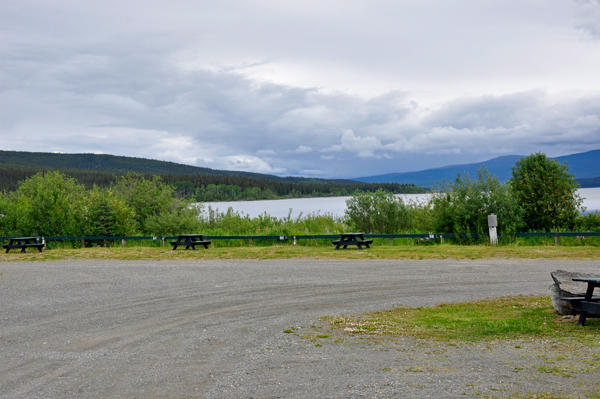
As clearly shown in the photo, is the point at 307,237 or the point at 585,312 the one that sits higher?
the point at 307,237

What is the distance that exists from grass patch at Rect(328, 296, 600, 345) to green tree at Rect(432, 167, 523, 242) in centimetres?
977

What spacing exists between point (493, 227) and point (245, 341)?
12.4 meters

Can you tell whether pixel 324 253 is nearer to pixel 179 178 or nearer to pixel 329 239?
pixel 329 239

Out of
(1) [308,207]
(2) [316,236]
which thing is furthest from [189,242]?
(1) [308,207]

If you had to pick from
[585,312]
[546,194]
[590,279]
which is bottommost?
[585,312]

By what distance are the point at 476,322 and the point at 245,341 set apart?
301 cm

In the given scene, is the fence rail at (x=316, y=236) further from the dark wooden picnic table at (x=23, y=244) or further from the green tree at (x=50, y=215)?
the green tree at (x=50, y=215)

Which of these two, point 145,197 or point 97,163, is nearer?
point 145,197

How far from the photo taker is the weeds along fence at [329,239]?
1585 cm

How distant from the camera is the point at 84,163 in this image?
492 ft

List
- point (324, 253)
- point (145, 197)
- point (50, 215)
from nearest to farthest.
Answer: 1. point (324, 253)
2. point (50, 215)
3. point (145, 197)

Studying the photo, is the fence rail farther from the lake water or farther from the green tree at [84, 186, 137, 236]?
the lake water

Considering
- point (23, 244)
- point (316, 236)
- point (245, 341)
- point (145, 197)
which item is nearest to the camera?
point (245, 341)

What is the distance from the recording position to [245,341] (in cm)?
583
